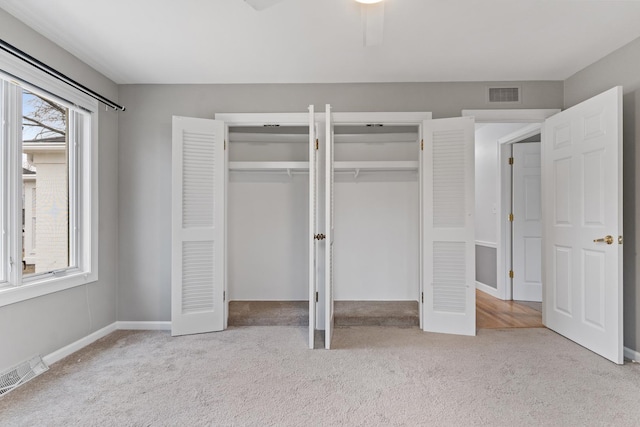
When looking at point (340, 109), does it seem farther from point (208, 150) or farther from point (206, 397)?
point (206, 397)

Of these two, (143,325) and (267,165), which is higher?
(267,165)

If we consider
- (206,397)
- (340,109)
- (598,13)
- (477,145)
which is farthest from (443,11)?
(477,145)

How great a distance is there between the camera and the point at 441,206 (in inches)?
130

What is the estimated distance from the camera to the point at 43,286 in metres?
2.55

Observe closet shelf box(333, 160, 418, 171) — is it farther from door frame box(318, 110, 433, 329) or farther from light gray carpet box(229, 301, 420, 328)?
light gray carpet box(229, 301, 420, 328)

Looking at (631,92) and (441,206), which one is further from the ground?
(631,92)

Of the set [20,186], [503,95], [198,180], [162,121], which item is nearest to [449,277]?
[503,95]


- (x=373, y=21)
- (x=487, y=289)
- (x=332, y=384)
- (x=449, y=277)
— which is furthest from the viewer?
(x=487, y=289)

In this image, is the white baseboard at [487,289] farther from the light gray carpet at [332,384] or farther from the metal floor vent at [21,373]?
the metal floor vent at [21,373]

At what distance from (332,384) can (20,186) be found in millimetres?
2503

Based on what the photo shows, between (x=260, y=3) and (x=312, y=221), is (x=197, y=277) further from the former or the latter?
(x=260, y=3)

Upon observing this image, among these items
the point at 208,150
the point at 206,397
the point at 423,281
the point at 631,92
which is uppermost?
the point at 631,92

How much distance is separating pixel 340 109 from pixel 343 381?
2439 millimetres

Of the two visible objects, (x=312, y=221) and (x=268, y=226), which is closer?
(x=312, y=221)
